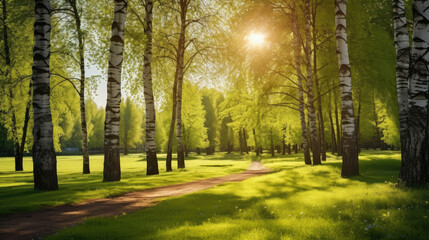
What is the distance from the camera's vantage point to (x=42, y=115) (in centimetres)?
1014

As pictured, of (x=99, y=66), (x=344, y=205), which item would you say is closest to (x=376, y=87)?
(x=344, y=205)

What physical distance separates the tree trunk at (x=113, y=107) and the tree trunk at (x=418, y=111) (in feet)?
34.7

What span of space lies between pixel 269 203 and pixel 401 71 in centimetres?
646

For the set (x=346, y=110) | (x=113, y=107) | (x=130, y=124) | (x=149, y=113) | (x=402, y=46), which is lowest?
(x=346, y=110)

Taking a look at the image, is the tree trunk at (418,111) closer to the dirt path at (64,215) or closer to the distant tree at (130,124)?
the dirt path at (64,215)

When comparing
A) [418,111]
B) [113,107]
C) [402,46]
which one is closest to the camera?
[418,111]

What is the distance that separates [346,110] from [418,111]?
3.38m

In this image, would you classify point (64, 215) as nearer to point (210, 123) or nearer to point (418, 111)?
point (418, 111)

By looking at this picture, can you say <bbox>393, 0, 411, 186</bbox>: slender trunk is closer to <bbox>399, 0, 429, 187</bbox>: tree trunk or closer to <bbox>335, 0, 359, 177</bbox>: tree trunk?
<bbox>399, 0, 429, 187</bbox>: tree trunk

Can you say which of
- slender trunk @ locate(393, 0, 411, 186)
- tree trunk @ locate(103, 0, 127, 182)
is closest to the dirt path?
tree trunk @ locate(103, 0, 127, 182)

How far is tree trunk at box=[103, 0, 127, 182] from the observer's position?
39.4 ft

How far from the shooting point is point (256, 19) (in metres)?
17.4

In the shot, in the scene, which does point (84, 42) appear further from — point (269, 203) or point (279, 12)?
point (269, 203)

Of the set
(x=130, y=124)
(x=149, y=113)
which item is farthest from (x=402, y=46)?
(x=130, y=124)
